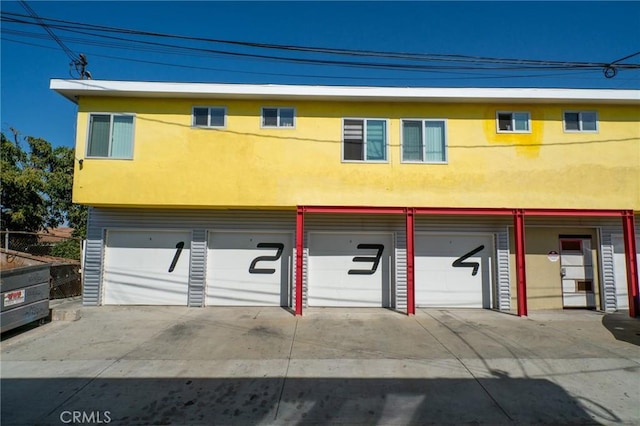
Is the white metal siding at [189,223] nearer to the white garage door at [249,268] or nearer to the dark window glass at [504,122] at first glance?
the white garage door at [249,268]

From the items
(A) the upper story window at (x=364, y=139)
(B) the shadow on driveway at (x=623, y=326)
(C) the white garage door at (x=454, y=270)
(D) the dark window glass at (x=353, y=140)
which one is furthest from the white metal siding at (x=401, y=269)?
(B) the shadow on driveway at (x=623, y=326)

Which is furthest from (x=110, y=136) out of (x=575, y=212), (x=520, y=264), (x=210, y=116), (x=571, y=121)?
(x=571, y=121)

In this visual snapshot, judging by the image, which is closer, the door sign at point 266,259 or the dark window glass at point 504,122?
the dark window glass at point 504,122

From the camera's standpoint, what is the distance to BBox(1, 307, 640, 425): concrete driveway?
3949 mm

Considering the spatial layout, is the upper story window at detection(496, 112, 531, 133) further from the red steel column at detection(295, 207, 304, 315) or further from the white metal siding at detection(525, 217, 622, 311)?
the red steel column at detection(295, 207, 304, 315)

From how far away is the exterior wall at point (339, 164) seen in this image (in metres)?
8.71

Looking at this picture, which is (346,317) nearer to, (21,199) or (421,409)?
(421,409)

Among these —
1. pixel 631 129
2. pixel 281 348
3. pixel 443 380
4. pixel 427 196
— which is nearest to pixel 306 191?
pixel 427 196

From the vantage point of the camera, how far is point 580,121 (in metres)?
9.33

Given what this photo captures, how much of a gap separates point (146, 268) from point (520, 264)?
9962mm

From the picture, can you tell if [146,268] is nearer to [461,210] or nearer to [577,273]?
[461,210]

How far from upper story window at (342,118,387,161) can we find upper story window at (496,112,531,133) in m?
3.16

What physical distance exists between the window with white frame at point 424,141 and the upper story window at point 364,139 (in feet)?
1.95

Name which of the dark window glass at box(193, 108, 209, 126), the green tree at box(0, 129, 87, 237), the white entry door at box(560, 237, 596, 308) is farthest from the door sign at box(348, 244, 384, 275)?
the green tree at box(0, 129, 87, 237)
